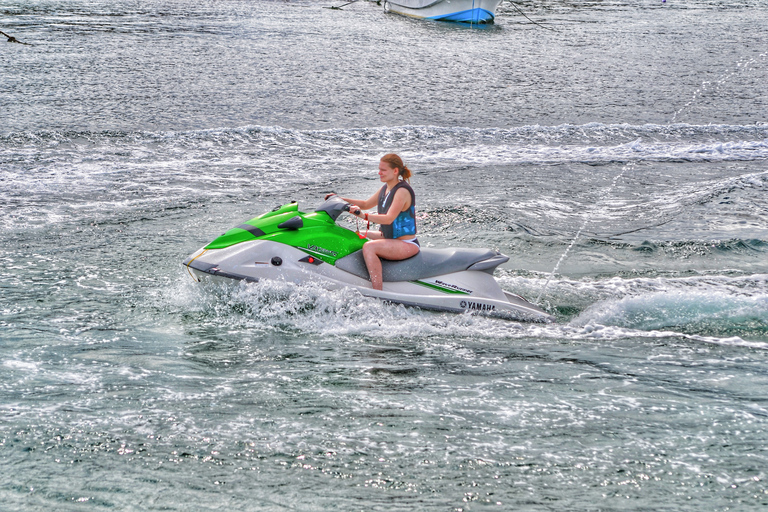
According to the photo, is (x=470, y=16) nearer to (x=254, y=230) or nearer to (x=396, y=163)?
(x=396, y=163)

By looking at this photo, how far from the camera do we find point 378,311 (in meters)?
6.83

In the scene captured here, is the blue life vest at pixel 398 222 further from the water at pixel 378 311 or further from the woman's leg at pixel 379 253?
the water at pixel 378 311

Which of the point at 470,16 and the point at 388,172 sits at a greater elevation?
the point at 470,16

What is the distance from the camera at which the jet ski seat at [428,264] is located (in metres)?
6.99

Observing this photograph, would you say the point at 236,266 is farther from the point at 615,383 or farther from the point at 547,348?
the point at 615,383

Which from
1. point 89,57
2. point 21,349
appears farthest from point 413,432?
point 89,57

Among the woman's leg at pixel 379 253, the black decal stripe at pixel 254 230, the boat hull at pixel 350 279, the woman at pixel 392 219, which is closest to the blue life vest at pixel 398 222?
the woman at pixel 392 219

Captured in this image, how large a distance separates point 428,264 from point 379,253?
49cm

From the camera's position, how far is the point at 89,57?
23078mm

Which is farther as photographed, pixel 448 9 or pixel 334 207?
pixel 448 9

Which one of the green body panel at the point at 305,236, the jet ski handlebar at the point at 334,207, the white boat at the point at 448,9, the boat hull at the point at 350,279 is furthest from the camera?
the white boat at the point at 448,9

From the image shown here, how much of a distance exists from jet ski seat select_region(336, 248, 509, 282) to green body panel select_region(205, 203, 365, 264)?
117mm

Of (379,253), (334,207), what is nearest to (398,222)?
(379,253)

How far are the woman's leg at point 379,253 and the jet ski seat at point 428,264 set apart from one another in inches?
3.0
